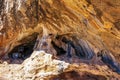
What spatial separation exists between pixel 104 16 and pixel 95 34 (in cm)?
24

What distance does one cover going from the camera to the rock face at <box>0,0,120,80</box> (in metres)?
1.60

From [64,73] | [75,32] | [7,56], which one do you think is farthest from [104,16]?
[7,56]

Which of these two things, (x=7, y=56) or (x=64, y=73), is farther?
(x=7, y=56)

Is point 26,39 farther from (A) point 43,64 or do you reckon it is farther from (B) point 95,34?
(B) point 95,34

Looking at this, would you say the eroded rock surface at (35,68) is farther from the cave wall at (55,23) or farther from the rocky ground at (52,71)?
the cave wall at (55,23)

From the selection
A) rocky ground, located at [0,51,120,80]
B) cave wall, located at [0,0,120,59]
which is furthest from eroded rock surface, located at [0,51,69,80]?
cave wall, located at [0,0,120,59]

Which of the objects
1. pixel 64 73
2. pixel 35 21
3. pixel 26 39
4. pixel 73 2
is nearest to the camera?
pixel 73 2

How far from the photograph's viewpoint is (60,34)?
1875 millimetres

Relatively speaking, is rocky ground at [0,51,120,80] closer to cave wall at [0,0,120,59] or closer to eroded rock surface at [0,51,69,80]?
eroded rock surface at [0,51,69,80]

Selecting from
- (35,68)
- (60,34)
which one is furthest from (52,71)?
(60,34)

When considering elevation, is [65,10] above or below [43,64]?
above

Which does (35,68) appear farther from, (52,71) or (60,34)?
(60,34)

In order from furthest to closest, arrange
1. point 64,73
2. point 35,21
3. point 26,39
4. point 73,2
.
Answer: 1. point 26,39
2. point 35,21
3. point 64,73
4. point 73,2

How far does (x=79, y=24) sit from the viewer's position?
173 cm
